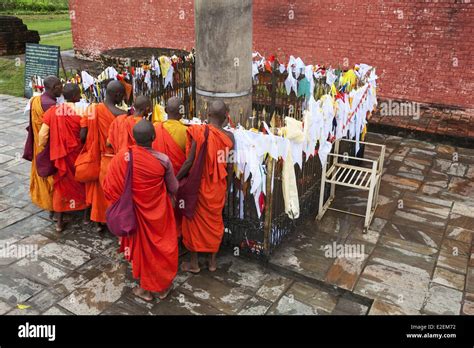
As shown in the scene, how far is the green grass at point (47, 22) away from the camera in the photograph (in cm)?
2455

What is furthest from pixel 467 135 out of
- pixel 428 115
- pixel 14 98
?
pixel 14 98

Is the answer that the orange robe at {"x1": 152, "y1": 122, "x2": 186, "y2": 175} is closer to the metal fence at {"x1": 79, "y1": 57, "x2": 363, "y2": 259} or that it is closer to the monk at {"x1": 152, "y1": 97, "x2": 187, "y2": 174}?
the monk at {"x1": 152, "y1": 97, "x2": 187, "y2": 174}

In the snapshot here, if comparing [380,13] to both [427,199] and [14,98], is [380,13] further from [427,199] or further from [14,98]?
[14,98]

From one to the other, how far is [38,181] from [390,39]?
7382 mm

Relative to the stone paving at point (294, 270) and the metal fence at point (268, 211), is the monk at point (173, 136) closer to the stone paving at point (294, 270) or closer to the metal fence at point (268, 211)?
the metal fence at point (268, 211)

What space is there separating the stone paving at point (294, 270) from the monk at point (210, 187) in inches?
13.6

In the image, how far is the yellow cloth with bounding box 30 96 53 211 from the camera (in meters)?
5.07

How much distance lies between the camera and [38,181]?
5270 mm

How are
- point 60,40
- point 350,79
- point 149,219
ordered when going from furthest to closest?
point 60,40, point 350,79, point 149,219

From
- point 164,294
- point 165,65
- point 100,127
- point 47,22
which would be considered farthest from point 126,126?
point 47,22

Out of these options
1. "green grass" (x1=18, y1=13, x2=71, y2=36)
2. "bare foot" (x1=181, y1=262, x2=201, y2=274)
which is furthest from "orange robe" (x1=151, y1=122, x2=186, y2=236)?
"green grass" (x1=18, y1=13, x2=71, y2=36)

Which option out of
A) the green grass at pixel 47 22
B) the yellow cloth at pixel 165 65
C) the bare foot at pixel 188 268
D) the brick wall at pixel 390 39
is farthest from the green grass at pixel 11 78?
the green grass at pixel 47 22

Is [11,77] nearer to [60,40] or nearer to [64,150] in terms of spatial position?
[60,40]

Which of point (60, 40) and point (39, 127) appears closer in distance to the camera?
point (39, 127)
